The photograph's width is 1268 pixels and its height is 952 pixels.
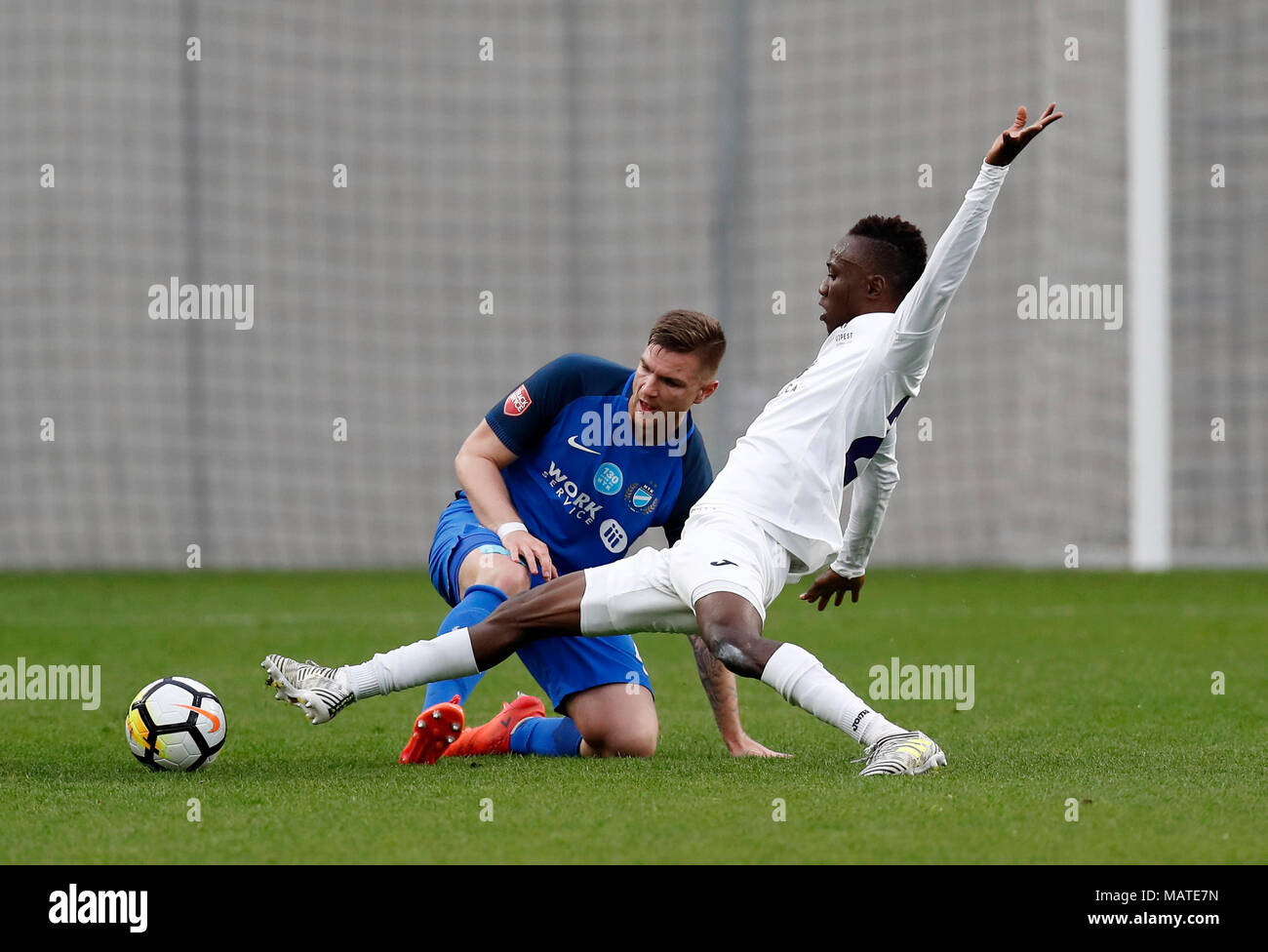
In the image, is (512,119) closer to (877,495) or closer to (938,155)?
(938,155)

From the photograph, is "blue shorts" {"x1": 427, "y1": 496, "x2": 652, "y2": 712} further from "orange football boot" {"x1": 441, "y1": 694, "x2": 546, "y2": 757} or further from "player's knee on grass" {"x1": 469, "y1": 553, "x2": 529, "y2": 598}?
"orange football boot" {"x1": 441, "y1": 694, "x2": 546, "y2": 757}

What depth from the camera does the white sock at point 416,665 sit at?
4805mm

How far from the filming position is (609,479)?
221 inches

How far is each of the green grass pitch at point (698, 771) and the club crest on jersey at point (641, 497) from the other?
84 centimetres

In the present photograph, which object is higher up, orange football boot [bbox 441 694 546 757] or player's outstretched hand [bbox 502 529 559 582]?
player's outstretched hand [bbox 502 529 559 582]

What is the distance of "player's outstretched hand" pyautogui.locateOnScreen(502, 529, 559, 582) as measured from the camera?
5273 millimetres

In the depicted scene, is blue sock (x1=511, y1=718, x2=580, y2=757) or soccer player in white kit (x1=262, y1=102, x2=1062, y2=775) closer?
soccer player in white kit (x1=262, y1=102, x2=1062, y2=775)

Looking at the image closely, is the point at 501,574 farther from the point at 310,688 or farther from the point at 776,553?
the point at 776,553

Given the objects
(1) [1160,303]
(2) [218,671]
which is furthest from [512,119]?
(2) [218,671]

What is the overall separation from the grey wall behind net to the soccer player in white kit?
35.0ft

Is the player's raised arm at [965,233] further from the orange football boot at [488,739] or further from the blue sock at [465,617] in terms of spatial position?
the orange football boot at [488,739]

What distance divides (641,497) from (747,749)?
3.16 feet
